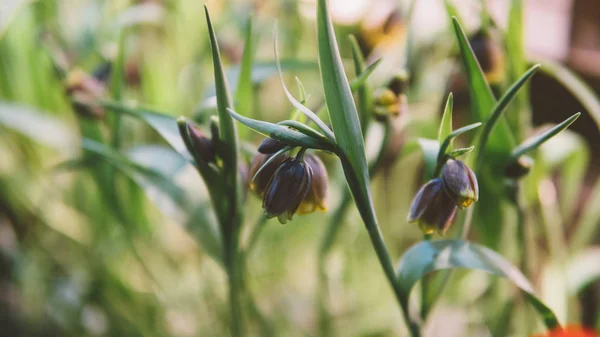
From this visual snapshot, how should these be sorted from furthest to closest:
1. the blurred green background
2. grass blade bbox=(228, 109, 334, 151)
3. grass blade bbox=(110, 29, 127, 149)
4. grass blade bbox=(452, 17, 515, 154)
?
the blurred green background, grass blade bbox=(110, 29, 127, 149), grass blade bbox=(452, 17, 515, 154), grass blade bbox=(228, 109, 334, 151)

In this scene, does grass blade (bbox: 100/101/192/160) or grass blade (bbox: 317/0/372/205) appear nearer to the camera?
grass blade (bbox: 317/0/372/205)

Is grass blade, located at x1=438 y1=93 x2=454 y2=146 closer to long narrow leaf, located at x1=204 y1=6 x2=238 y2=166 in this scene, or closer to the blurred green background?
long narrow leaf, located at x1=204 y1=6 x2=238 y2=166

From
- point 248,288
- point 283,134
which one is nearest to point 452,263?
point 283,134

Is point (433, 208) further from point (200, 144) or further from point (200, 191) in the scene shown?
point (200, 191)

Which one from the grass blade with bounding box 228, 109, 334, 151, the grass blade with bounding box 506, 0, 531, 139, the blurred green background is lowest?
the blurred green background

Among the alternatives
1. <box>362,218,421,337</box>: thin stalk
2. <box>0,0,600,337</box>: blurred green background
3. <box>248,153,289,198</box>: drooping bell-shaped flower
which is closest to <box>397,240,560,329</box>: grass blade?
<box>362,218,421,337</box>: thin stalk

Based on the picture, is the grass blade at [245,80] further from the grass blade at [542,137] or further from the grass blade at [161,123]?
the grass blade at [542,137]

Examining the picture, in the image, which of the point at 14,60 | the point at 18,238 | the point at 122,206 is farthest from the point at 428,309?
the point at 18,238
